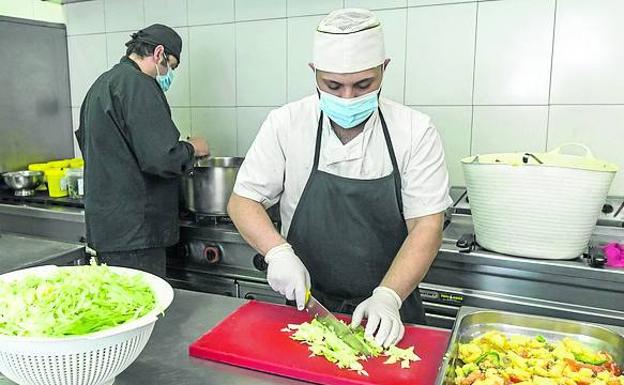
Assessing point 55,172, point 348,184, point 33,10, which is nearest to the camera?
point 348,184

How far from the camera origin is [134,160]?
2.35 metres

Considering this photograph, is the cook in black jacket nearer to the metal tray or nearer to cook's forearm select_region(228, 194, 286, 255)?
cook's forearm select_region(228, 194, 286, 255)

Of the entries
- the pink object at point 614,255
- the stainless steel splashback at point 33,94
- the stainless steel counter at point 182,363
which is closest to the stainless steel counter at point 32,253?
the stainless steel counter at point 182,363

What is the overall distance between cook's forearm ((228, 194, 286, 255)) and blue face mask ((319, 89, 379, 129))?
373 mm

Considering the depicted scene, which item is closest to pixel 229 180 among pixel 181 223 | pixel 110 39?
pixel 181 223

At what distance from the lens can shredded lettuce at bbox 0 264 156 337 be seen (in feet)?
3.08

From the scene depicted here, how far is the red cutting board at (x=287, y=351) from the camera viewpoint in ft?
3.74

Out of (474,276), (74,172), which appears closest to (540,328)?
(474,276)

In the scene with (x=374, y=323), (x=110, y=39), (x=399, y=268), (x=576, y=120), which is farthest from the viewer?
(x=110, y=39)

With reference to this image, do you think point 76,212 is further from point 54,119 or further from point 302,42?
point 302,42

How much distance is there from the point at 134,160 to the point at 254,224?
0.96 m

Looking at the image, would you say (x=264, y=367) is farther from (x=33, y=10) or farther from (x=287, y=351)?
(x=33, y=10)

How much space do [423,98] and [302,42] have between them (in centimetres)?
72

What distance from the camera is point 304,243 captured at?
176 centimetres
